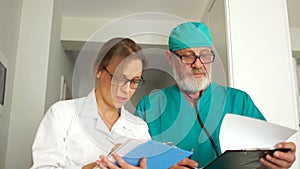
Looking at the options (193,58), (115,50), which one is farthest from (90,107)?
(193,58)

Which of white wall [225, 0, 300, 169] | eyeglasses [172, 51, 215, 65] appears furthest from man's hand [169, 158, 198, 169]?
white wall [225, 0, 300, 169]

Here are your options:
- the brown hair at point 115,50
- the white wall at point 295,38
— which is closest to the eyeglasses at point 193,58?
the brown hair at point 115,50

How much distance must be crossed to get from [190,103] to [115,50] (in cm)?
28

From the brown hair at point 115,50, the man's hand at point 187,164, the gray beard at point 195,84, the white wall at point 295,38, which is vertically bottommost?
the man's hand at point 187,164

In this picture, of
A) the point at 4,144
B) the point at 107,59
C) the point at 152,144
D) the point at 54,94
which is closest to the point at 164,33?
the point at 107,59

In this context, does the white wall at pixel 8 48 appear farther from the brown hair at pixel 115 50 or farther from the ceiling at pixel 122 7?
the brown hair at pixel 115 50

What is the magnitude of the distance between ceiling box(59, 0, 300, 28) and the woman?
4.88 feet

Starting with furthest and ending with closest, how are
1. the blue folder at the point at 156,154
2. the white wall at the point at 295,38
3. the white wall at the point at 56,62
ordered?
the white wall at the point at 295,38 < the white wall at the point at 56,62 < the blue folder at the point at 156,154

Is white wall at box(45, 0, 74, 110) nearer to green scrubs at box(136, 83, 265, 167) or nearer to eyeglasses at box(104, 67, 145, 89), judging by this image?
green scrubs at box(136, 83, 265, 167)

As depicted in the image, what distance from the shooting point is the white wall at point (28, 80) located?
176cm

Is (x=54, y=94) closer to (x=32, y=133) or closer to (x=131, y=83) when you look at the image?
(x=32, y=133)

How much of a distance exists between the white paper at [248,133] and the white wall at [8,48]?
1.12 metres

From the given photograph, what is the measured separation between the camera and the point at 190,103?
881 millimetres

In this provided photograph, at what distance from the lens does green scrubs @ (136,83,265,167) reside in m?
0.75
